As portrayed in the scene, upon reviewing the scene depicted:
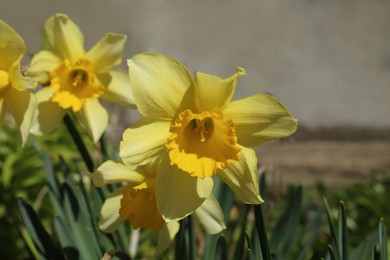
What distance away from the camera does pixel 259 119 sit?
2.57ft

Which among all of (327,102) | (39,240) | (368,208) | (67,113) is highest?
(67,113)

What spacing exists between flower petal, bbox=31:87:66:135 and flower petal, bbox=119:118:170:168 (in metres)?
0.29

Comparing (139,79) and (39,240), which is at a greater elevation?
(139,79)

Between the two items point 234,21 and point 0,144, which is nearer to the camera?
point 0,144

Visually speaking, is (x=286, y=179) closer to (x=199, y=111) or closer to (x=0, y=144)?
(x=0, y=144)

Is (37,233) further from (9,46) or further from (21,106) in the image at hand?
(9,46)

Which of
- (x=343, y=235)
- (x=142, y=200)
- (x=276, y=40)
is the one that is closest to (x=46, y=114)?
(x=142, y=200)

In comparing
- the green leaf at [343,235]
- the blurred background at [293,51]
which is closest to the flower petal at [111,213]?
the green leaf at [343,235]

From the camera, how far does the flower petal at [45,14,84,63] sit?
3.59 ft

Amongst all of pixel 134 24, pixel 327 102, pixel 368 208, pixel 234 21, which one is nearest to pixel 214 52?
pixel 234 21

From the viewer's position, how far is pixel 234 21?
2652 mm

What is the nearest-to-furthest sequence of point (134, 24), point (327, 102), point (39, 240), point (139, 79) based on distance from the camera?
point (139, 79), point (39, 240), point (134, 24), point (327, 102)

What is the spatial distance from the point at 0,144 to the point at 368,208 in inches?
57.6

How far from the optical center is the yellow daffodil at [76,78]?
3.33ft
